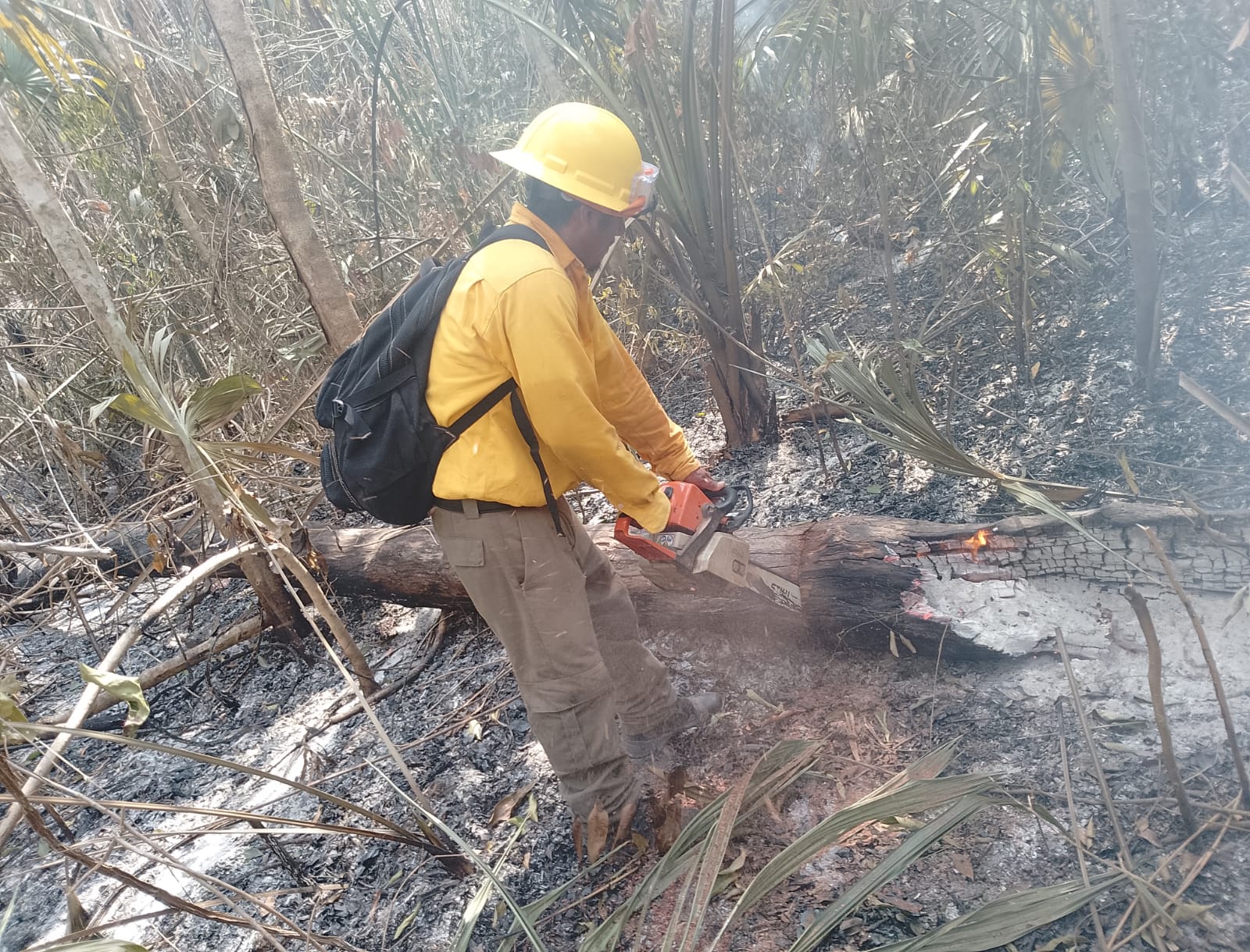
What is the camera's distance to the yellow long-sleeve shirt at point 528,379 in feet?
6.16

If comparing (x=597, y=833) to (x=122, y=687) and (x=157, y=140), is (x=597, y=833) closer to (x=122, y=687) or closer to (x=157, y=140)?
(x=122, y=687)

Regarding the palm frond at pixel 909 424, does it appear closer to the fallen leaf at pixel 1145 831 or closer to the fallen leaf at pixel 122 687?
the fallen leaf at pixel 1145 831

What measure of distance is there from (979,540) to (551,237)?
Answer: 1691 millimetres

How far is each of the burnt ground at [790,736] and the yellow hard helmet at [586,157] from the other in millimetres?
1747

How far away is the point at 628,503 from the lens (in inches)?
82.8

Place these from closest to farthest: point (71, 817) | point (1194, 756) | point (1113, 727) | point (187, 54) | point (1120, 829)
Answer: point (1120, 829), point (1194, 756), point (1113, 727), point (71, 817), point (187, 54)

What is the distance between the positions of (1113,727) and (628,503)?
1.49m

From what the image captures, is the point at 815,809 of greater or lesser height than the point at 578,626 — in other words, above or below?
below

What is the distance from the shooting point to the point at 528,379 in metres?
1.89

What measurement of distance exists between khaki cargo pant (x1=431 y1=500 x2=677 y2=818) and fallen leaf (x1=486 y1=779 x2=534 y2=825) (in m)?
0.29

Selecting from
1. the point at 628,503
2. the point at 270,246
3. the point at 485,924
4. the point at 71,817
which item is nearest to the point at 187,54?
the point at 270,246

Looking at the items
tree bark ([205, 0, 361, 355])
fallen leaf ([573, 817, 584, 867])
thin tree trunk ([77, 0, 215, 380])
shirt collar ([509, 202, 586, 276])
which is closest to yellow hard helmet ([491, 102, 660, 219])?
shirt collar ([509, 202, 586, 276])

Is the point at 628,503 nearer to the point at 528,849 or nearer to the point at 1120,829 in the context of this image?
the point at 528,849

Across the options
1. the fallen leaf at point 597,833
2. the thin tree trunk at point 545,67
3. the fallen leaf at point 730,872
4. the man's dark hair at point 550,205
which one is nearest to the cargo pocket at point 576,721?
the fallen leaf at point 597,833
